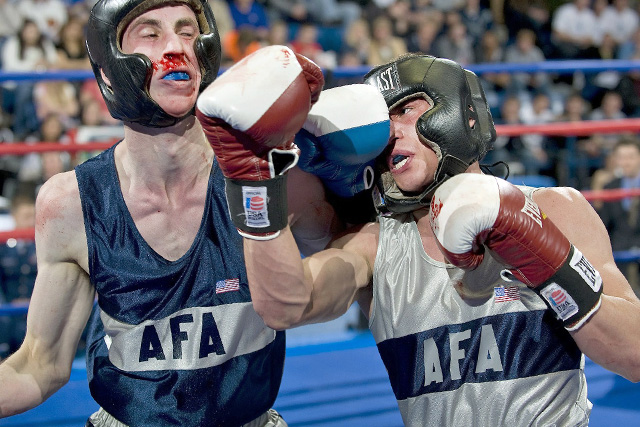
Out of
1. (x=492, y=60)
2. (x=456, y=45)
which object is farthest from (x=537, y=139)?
(x=456, y=45)

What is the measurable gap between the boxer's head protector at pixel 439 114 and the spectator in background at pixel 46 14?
5571mm

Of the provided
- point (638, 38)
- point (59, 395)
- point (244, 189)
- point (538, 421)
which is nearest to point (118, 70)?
point (244, 189)

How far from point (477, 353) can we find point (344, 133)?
2.03 ft

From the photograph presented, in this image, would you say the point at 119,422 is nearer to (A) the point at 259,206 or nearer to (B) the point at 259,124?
(A) the point at 259,206

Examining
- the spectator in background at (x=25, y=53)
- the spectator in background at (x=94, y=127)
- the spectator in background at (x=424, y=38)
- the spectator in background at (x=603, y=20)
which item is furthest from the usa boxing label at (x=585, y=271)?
the spectator in background at (x=603, y=20)

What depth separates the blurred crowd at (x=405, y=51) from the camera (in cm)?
496

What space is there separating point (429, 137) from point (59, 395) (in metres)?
2.10

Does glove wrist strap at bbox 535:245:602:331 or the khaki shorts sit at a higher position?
glove wrist strap at bbox 535:245:602:331

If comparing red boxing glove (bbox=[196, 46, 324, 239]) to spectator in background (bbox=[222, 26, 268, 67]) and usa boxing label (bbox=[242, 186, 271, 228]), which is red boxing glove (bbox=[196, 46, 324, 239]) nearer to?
usa boxing label (bbox=[242, 186, 271, 228])

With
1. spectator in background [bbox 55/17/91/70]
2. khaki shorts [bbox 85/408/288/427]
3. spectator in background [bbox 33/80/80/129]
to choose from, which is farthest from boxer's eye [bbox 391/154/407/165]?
spectator in background [bbox 55/17/91/70]

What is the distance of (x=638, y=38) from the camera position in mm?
8609

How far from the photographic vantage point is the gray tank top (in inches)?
70.4

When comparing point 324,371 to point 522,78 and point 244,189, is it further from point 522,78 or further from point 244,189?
point 522,78

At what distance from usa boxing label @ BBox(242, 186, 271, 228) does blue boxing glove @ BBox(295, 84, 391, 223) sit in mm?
263
